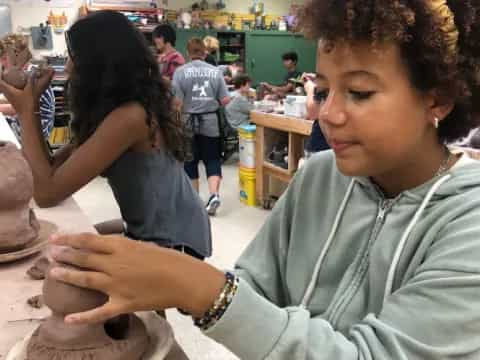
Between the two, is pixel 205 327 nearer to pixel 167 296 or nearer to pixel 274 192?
pixel 167 296

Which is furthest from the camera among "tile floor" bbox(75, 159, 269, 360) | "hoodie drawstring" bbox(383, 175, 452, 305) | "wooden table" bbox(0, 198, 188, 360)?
"tile floor" bbox(75, 159, 269, 360)

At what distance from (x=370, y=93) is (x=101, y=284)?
1.51 ft

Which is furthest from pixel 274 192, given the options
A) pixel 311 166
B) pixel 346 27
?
pixel 346 27

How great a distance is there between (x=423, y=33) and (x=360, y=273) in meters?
0.40

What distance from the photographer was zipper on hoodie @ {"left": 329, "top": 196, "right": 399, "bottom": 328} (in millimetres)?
855

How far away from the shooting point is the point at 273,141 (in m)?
4.47

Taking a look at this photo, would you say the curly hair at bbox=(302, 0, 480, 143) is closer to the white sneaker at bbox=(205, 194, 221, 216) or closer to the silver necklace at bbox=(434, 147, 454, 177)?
the silver necklace at bbox=(434, 147, 454, 177)

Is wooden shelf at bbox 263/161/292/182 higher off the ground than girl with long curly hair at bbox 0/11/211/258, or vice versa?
girl with long curly hair at bbox 0/11/211/258

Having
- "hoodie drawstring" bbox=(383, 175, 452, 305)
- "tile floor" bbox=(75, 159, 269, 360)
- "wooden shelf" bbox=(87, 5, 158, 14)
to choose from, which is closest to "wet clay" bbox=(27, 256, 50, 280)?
"hoodie drawstring" bbox=(383, 175, 452, 305)

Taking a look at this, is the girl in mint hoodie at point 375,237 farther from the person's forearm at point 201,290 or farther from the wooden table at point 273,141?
the wooden table at point 273,141

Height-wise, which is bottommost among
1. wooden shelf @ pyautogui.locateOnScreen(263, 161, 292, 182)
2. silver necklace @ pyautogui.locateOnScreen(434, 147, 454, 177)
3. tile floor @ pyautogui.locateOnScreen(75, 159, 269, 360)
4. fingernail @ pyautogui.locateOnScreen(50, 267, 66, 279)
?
tile floor @ pyautogui.locateOnScreen(75, 159, 269, 360)

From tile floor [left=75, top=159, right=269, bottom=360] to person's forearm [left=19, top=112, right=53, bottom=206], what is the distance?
1041 millimetres

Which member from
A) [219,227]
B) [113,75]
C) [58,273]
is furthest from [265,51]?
[58,273]

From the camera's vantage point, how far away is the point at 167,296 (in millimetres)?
653
